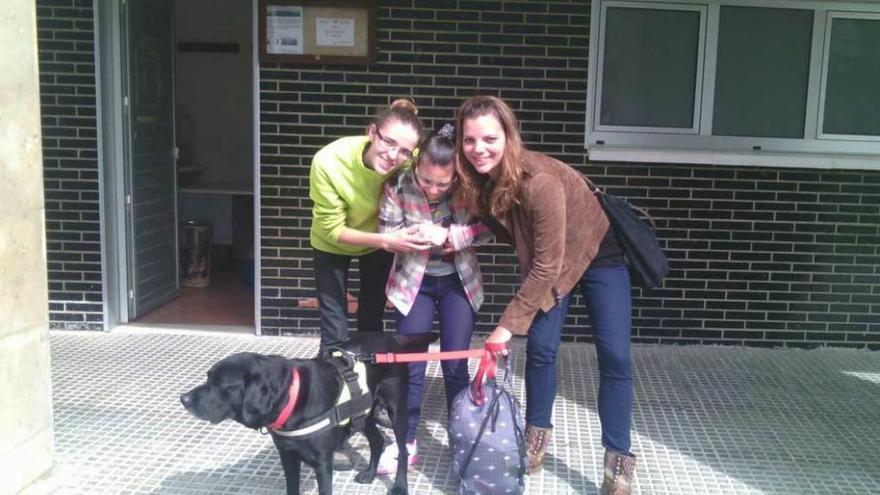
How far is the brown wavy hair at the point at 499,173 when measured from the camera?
10.4 ft

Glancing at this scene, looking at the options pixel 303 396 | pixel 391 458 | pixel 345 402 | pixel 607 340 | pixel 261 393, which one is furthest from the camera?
pixel 391 458

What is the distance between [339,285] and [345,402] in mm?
842

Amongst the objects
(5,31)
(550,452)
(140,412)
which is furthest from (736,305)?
(5,31)

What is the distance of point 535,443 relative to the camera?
12.1 feet

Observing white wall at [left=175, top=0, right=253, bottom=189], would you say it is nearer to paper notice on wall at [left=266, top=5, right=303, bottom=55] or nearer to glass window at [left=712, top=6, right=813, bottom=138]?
paper notice on wall at [left=266, top=5, right=303, bottom=55]

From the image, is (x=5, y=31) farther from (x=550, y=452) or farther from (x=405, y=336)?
(x=550, y=452)

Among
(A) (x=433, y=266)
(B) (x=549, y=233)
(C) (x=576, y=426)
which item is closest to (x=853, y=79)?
(C) (x=576, y=426)

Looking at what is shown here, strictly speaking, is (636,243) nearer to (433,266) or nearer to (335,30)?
(433,266)

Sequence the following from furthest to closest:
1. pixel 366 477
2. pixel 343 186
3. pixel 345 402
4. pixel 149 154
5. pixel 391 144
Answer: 1. pixel 149 154
2. pixel 366 477
3. pixel 343 186
4. pixel 391 144
5. pixel 345 402

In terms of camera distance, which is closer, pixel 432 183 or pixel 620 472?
pixel 432 183

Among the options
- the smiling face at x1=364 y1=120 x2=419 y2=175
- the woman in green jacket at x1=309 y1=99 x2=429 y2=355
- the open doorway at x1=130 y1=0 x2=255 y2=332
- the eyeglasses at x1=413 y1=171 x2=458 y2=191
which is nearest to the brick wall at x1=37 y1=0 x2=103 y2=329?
the open doorway at x1=130 y1=0 x2=255 y2=332

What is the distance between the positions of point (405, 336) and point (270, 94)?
2695mm

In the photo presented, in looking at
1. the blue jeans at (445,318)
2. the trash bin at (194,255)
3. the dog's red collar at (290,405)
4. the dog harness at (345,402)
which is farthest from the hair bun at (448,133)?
the trash bin at (194,255)

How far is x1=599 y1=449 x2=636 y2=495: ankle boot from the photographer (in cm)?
346
